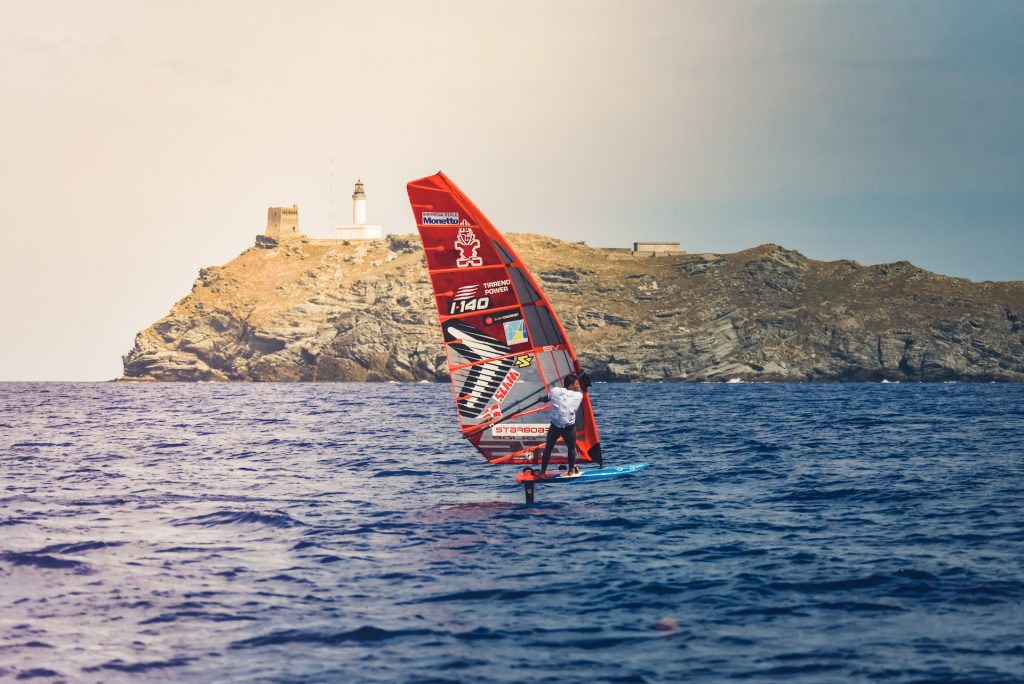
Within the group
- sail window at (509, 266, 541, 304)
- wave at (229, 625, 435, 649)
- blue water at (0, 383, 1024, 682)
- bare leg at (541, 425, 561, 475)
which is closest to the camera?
blue water at (0, 383, 1024, 682)

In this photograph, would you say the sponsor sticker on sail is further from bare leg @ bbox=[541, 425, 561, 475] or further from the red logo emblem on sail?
bare leg @ bbox=[541, 425, 561, 475]

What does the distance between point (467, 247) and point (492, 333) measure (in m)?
1.79

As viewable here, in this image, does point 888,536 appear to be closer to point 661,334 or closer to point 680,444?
point 680,444

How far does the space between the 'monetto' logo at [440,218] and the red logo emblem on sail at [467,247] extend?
0.75 feet

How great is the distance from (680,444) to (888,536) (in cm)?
2060

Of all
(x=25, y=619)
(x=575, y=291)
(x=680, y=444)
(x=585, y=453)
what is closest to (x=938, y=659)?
(x=25, y=619)

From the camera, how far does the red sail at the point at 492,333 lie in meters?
22.3

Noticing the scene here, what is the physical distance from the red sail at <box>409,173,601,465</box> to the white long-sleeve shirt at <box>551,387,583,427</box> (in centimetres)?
61

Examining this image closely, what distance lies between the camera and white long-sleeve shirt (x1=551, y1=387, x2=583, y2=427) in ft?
71.6

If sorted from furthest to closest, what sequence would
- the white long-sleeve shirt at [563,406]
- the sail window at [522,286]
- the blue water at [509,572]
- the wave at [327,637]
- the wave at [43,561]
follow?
the sail window at [522,286], the white long-sleeve shirt at [563,406], the wave at [43,561], the wave at [327,637], the blue water at [509,572]

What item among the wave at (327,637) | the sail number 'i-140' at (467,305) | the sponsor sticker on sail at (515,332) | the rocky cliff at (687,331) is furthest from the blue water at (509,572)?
the rocky cliff at (687,331)

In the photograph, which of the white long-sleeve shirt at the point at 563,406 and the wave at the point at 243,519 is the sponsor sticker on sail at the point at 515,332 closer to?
the white long-sleeve shirt at the point at 563,406

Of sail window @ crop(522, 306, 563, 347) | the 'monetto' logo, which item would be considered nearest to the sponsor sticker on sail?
sail window @ crop(522, 306, 563, 347)

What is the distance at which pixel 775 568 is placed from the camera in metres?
16.4
